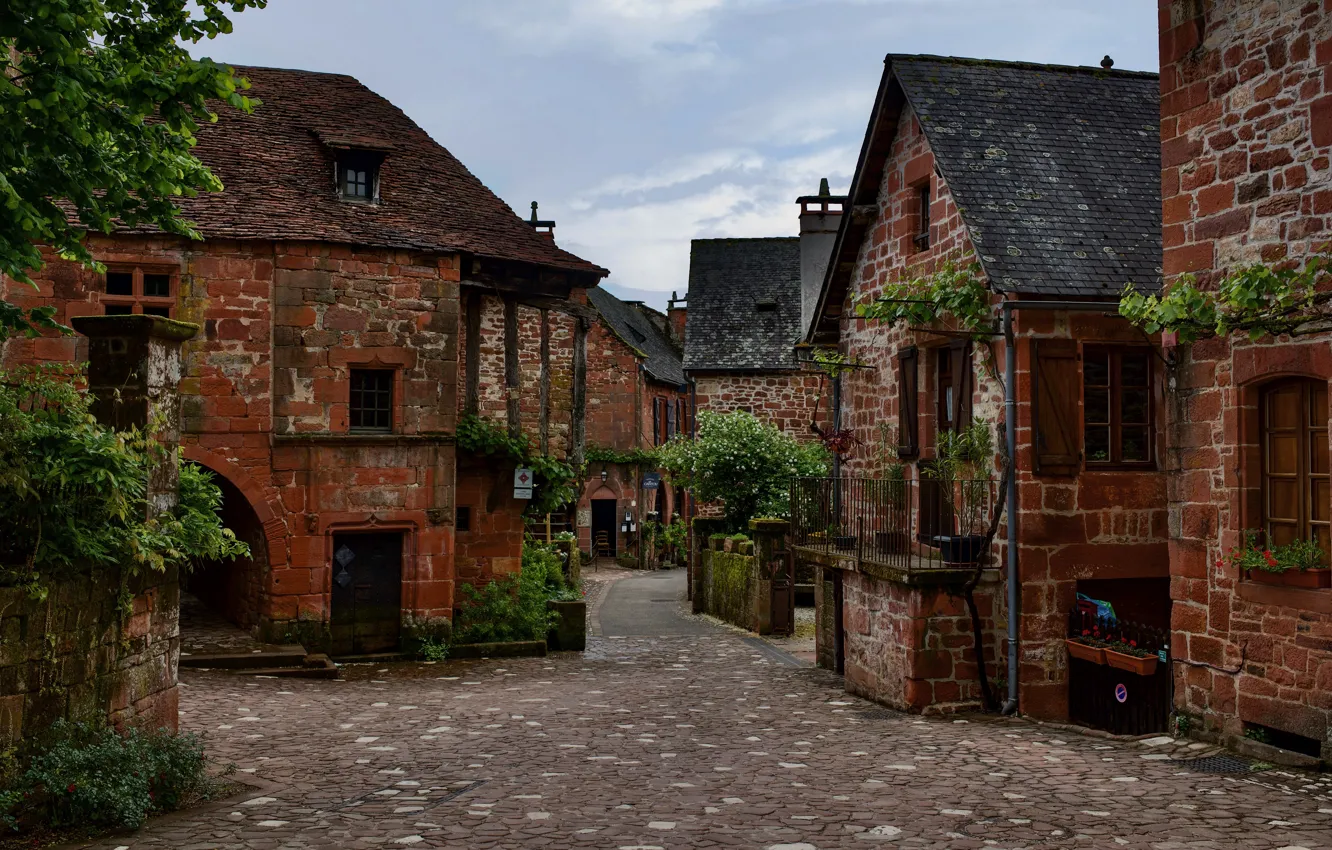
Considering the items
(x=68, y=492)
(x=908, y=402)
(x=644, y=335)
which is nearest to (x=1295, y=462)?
(x=908, y=402)

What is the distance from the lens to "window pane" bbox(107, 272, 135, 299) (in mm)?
16250

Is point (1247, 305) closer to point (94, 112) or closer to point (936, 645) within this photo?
point (936, 645)

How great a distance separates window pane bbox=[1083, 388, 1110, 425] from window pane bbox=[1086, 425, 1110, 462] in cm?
8

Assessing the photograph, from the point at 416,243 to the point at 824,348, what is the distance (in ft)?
19.9

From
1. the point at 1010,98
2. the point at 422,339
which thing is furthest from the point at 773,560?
the point at 1010,98

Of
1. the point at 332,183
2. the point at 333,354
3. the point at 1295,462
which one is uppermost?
the point at 332,183

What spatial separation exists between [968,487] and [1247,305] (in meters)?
4.54

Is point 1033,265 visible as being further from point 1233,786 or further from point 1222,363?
point 1233,786

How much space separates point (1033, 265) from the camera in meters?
12.4

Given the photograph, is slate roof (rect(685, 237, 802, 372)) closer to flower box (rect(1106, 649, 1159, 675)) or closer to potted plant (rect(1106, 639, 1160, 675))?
potted plant (rect(1106, 639, 1160, 675))

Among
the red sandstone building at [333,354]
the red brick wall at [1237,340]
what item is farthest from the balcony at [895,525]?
the red sandstone building at [333,354]

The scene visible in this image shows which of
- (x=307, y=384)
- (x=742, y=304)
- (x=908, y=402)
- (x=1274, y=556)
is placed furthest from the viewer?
(x=742, y=304)

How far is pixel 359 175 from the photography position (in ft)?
59.7

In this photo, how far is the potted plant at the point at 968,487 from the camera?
1262 centimetres
